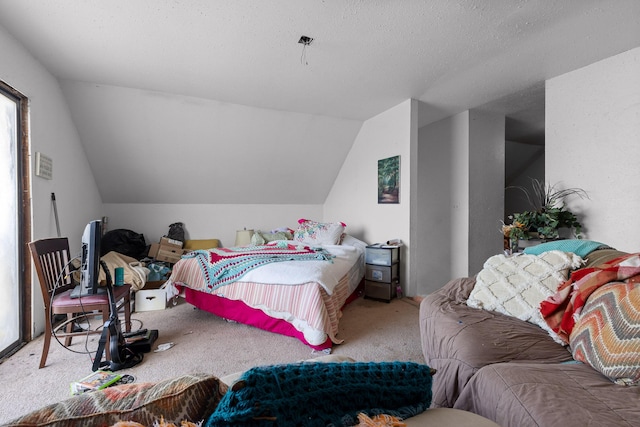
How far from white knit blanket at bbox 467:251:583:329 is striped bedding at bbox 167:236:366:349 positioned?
1.07 metres

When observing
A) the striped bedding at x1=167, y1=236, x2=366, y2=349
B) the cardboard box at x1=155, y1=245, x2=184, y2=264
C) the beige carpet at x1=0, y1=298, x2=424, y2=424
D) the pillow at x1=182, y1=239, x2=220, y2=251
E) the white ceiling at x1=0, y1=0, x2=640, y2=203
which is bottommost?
the beige carpet at x1=0, y1=298, x2=424, y2=424

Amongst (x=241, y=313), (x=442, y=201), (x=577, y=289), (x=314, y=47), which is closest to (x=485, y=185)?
(x=442, y=201)

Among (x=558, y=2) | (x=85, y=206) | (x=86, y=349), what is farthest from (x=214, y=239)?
(x=558, y=2)

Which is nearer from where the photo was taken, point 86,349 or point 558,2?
point 558,2

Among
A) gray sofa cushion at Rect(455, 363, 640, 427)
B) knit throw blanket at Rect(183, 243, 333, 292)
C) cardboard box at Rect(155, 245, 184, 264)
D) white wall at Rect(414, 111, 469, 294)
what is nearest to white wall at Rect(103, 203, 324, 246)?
cardboard box at Rect(155, 245, 184, 264)

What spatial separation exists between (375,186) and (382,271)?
4.08 feet

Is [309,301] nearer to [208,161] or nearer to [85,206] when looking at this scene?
[208,161]

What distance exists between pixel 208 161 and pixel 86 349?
2651 mm

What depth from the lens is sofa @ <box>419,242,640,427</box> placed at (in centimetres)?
101

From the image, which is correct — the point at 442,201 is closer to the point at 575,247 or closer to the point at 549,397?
the point at 575,247

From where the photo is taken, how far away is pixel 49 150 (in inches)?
113

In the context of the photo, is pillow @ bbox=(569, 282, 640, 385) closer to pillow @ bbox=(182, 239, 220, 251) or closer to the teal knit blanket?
the teal knit blanket

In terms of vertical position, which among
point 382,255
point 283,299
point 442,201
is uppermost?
point 442,201

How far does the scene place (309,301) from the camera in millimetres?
2416
